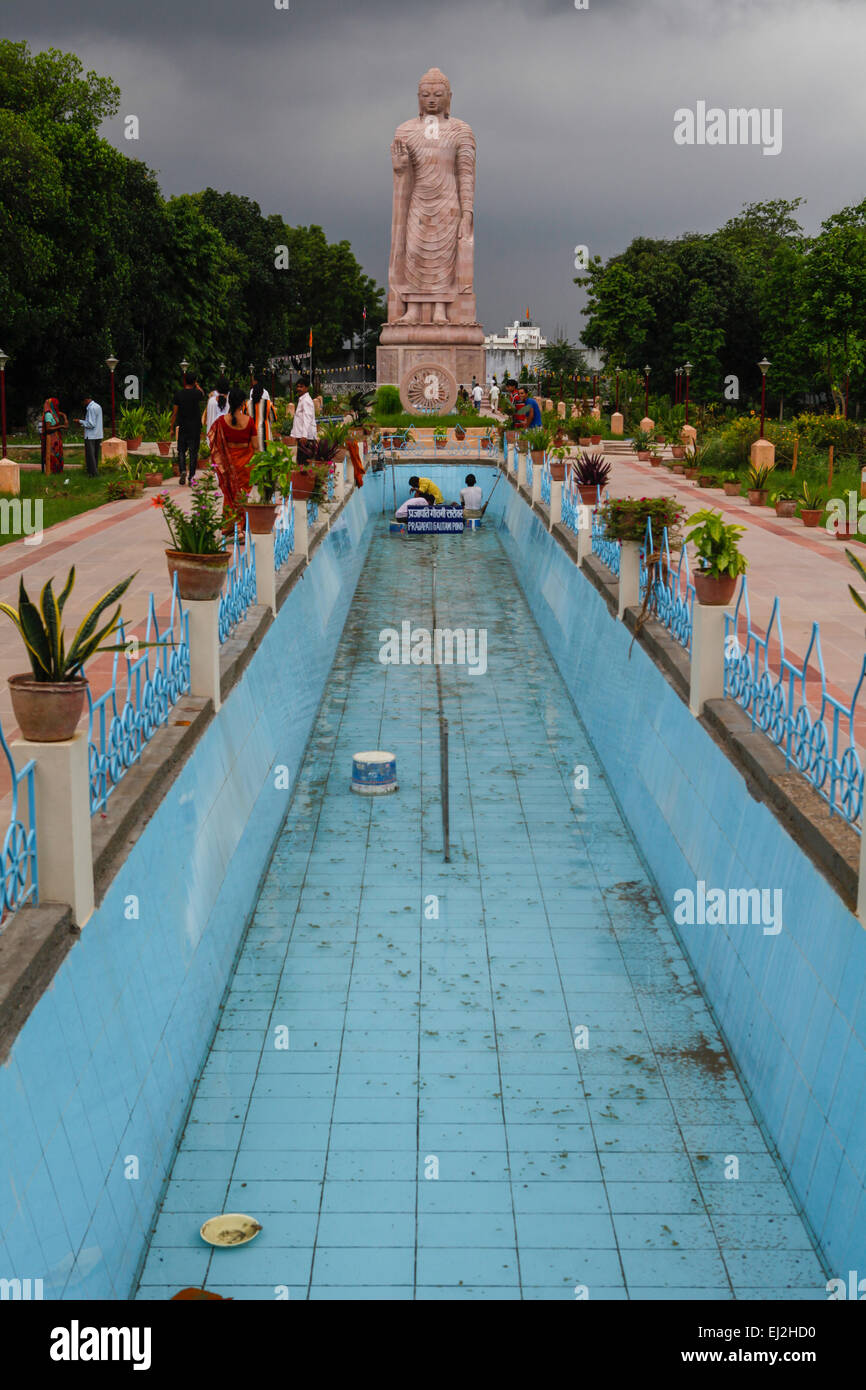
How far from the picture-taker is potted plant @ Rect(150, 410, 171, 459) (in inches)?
970

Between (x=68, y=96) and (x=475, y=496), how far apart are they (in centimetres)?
1457

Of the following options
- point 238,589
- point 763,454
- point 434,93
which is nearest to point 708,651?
point 238,589

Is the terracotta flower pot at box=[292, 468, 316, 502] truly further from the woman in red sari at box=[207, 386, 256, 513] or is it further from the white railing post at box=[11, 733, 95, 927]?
the white railing post at box=[11, 733, 95, 927]

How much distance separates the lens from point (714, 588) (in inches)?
322

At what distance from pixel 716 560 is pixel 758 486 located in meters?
13.7

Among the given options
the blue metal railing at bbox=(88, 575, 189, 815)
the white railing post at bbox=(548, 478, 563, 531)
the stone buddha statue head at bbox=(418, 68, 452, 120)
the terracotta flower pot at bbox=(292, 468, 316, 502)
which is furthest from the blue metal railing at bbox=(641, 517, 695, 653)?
the stone buddha statue head at bbox=(418, 68, 452, 120)

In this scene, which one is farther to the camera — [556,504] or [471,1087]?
[556,504]

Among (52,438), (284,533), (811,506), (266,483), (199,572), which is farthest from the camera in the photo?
(52,438)

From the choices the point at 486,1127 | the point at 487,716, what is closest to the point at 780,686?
the point at 486,1127

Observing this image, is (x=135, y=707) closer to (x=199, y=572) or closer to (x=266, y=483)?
(x=199, y=572)

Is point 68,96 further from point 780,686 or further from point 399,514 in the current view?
point 780,686

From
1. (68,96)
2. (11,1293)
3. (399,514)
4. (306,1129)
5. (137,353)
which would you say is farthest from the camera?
(137,353)

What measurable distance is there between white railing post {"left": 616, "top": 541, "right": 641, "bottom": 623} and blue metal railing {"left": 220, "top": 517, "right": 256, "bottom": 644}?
114 inches

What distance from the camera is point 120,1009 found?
18.4ft
